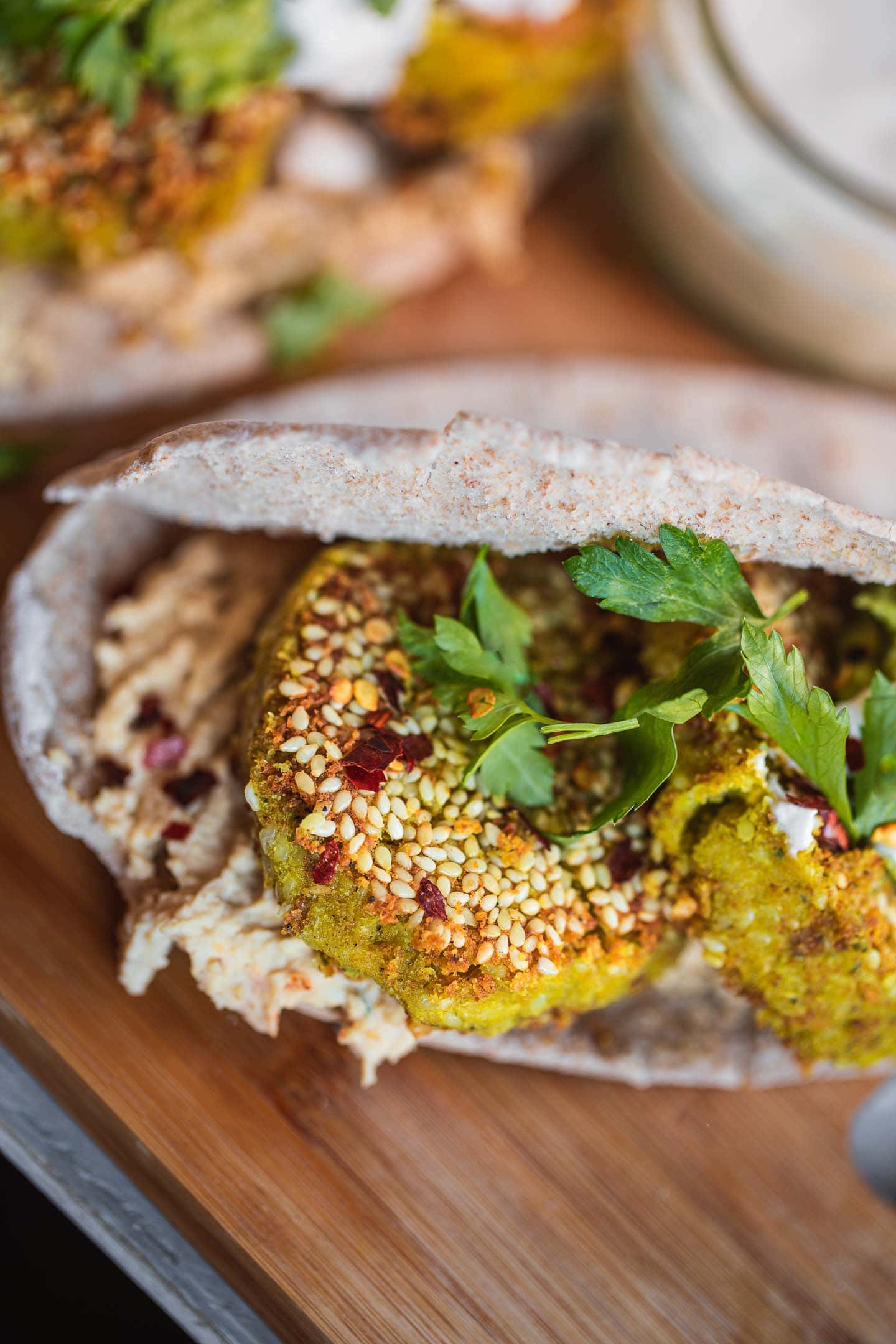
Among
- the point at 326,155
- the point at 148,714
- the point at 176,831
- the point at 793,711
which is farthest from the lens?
the point at 326,155

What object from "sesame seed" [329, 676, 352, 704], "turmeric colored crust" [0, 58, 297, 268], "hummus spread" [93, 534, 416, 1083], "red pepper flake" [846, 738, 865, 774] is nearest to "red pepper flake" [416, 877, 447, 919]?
"hummus spread" [93, 534, 416, 1083]

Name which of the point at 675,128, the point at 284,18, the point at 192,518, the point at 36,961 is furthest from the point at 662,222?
the point at 36,961

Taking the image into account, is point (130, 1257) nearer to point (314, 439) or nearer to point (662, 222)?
point (314, 439)

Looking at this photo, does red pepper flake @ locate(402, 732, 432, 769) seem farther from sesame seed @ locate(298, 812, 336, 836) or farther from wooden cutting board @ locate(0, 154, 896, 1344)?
wooden cutting board @ locate(0, 154, 896, 1344)

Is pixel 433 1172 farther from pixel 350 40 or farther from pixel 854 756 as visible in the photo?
pixel 350 40

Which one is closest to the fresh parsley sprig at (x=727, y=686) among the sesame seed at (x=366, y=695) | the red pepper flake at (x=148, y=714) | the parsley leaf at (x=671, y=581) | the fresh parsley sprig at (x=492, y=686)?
the parsley leaf at (x=671, y=581)

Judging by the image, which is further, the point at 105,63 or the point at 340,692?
the point at 105,63

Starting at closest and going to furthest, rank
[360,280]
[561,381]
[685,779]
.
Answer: [685,779]
[561,381]
[360,280]

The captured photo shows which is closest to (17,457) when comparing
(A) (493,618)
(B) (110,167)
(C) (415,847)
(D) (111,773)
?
(B) (110,167)
